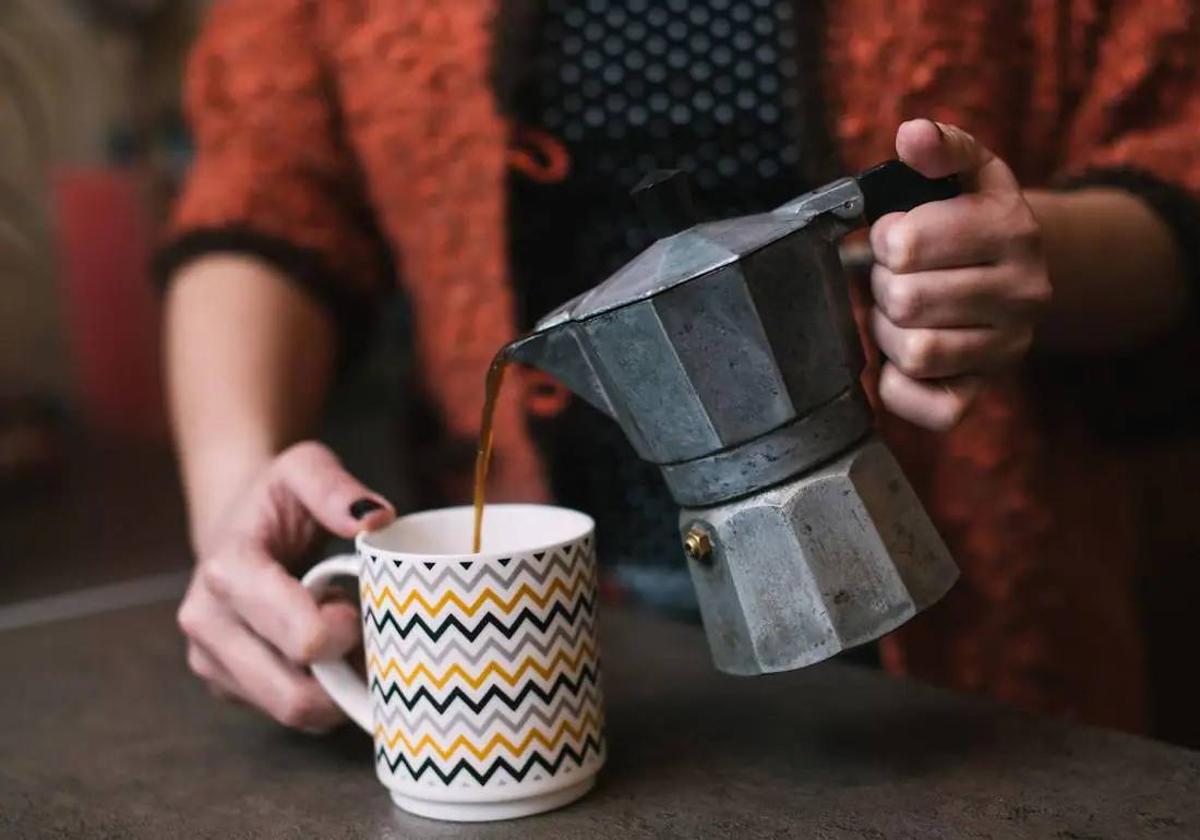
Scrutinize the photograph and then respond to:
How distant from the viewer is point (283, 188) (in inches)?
37.3

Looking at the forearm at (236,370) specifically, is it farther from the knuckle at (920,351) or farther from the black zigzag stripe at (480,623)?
the knuckle at (920,351)

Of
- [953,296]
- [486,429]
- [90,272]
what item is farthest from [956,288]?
[90,272]

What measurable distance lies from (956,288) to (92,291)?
1.14 metres

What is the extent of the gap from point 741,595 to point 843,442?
0.23ft

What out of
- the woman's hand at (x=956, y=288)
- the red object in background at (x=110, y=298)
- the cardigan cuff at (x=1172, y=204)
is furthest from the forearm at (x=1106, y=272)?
the red object in background at (x=110, y=298)

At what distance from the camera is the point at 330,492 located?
0.67 m

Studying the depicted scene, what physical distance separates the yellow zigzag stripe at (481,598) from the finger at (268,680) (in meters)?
0.09

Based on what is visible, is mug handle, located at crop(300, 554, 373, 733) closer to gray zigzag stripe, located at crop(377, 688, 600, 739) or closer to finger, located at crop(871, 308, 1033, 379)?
gray zigzag stripe, located at crop(377, 688, 600, 739)

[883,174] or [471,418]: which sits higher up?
[883,174]

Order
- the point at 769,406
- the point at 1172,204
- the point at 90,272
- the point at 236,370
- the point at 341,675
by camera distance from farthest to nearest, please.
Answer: the point at 90,272 < the point at 236,370 < the point at 1172,204 < the point at 341,675 < the point at 769,406

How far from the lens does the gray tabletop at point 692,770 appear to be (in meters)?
0.55

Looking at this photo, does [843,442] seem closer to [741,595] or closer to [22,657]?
[741,595]

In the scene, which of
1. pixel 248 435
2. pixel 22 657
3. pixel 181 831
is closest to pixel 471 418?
pixel 248 435

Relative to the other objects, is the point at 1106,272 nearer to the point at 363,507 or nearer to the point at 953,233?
the point at 953,233
